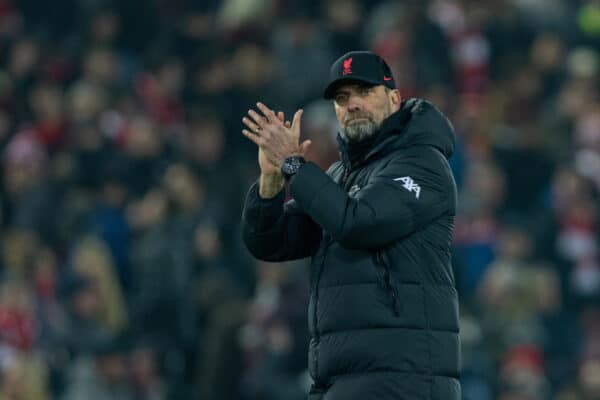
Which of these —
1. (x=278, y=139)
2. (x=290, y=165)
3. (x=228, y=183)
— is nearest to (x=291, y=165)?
(x=290, y=165)

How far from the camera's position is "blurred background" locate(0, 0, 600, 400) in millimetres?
11680

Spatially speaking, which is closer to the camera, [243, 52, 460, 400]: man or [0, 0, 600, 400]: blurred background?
[243, 52, 460, 400]: man

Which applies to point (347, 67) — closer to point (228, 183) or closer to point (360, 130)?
point (360, 130)

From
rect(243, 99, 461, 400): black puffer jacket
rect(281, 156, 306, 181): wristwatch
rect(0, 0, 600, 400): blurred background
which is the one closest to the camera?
rect(243, 99, 461, 400): black puffer jacket

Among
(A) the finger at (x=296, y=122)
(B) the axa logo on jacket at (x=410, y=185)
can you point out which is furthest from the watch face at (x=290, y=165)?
(B) the axa logo on jacket at (x=410, y=185)

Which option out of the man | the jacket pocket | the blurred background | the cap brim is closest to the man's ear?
the man

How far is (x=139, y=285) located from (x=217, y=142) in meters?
1.58

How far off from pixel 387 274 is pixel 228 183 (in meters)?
7.27

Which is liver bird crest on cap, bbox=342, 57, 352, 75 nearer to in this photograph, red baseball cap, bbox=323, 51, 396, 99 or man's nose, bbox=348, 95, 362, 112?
red baseball cap, bbox=323, 51, 396, 99

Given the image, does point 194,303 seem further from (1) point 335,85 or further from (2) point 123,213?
(1) point 335,85

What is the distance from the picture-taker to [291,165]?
590cm

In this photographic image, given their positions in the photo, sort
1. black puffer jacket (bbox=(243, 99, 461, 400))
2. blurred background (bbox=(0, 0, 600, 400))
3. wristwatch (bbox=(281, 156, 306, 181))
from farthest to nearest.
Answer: blurred background (bbox=(0, 0, 600, 400)), wristwatch (bbox=(281, 156, 306, 181)), black puffer jacket (bbox=(243, 99, 461, 400))

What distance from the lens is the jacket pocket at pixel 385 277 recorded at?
580 centimetres

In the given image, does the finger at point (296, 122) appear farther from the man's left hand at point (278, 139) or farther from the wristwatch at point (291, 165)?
the wristwatch at point (291, 165)
